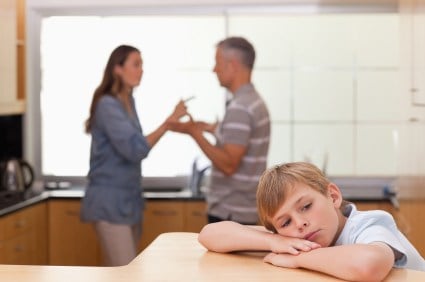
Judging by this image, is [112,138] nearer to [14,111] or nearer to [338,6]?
Answer: [14,111]

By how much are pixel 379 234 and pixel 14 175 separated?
3699 mm

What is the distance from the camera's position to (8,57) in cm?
524

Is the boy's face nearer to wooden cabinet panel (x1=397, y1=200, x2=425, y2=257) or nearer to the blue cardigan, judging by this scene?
wooden cabinet panel (x1=397, y1=200, x2=425, y2=257)

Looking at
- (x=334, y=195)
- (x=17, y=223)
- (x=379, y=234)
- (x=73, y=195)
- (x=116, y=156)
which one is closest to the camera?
(x=379, y=234)

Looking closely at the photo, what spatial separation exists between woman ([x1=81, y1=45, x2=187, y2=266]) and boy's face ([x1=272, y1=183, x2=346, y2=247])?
2043 mm

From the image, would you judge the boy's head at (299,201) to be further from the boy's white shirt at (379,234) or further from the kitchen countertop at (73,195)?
the kitchen countertop at (73,195)

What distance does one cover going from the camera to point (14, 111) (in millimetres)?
5496

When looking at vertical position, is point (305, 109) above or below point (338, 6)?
below

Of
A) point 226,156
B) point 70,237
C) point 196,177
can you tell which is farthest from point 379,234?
point 70,237

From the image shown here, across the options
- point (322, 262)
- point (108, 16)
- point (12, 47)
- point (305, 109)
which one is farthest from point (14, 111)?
point (322, 262)

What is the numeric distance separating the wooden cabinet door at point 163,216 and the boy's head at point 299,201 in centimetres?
309

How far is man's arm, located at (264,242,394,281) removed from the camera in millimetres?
1918

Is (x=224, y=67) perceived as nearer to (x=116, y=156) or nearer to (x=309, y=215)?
(x=116, y=156)

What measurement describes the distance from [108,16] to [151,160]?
999 millimetres
